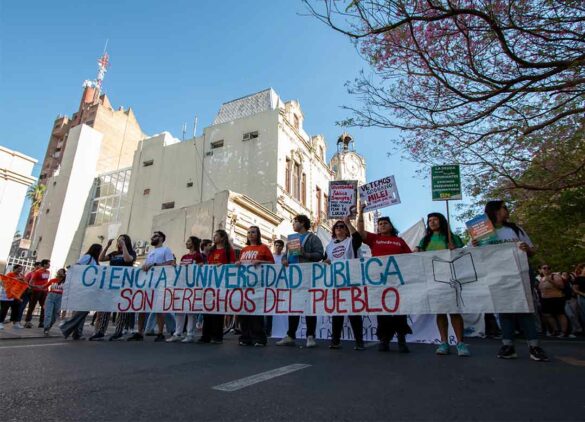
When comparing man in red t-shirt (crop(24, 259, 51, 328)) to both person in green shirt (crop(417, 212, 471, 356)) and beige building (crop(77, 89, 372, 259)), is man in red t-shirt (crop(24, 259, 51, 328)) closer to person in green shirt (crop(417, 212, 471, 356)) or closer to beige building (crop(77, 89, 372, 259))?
beige building (crop(77, 89, 372, 259))

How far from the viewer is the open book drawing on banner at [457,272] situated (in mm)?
5168

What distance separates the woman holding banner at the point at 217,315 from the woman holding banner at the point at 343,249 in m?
1.84

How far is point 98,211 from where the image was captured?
29.5m

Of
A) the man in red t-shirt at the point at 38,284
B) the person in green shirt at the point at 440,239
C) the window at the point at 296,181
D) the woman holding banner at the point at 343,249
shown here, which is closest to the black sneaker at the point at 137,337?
the woman holding banner at the point at 343,249

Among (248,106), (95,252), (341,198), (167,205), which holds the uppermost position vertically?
(248,106)

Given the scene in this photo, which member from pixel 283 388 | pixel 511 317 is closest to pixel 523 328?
pixel 511 317

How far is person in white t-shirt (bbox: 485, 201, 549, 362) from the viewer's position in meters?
4.46

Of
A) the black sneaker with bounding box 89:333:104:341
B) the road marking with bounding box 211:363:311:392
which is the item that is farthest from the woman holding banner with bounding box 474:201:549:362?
the black sneaker with bounding box 89:333:104:341

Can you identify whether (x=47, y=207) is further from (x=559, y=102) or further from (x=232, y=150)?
(x=559, y=102)

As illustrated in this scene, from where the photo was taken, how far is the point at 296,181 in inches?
1025

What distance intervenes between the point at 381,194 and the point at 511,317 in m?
4.26

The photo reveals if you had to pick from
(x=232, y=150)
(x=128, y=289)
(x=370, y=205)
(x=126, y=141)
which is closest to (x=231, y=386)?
(x=128, y=289)

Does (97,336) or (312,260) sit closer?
(312,260)

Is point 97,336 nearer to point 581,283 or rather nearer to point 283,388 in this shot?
point 283,388
